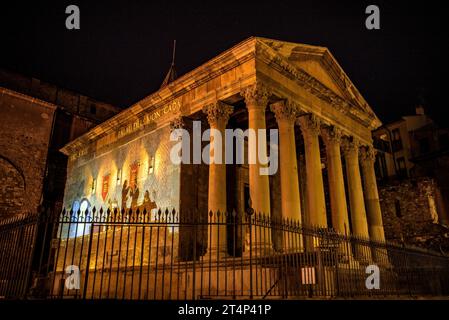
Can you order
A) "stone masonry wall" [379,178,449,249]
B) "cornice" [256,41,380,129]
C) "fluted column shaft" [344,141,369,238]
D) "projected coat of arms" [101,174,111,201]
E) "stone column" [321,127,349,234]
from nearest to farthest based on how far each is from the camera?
"cornice" [256,41,380,129] < "stone column" [321,127,349,234] < "fluted column shaft" [344,141,369,238] < "projected coat of arms" [101,174,111,201] < "stone masonry wall" [379,178,449,249]

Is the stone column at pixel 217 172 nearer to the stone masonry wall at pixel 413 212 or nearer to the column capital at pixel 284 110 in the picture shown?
the column capital at pixel 284 110

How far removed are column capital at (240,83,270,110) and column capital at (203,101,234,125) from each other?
1272mm

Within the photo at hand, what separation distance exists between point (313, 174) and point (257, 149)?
10.2 ft

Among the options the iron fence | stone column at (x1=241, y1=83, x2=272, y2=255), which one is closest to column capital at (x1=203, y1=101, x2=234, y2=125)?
stone column at (x1=241, y1=83, x2=272, y2=255)

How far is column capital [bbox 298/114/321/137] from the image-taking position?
14531mm

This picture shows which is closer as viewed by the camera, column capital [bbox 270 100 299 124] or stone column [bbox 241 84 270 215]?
stone column [bbox 241 84 270 215]

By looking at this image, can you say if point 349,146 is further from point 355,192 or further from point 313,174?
point 313,174

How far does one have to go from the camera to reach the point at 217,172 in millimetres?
12797

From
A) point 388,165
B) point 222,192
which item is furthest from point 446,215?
point 222,192

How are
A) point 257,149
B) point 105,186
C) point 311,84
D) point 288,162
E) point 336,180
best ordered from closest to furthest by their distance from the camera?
point 257,149
point 288,162
point 311,84
point 336,180
point 105,186

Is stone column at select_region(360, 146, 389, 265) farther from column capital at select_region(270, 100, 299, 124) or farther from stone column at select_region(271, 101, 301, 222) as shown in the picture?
column capital at select_region(270, 100, 299, 124)

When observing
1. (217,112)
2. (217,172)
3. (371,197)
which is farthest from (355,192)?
(217,112)

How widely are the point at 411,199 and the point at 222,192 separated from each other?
666 inches

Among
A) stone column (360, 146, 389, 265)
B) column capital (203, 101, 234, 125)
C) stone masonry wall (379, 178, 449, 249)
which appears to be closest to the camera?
column capital (203, 101, 234, 125)
